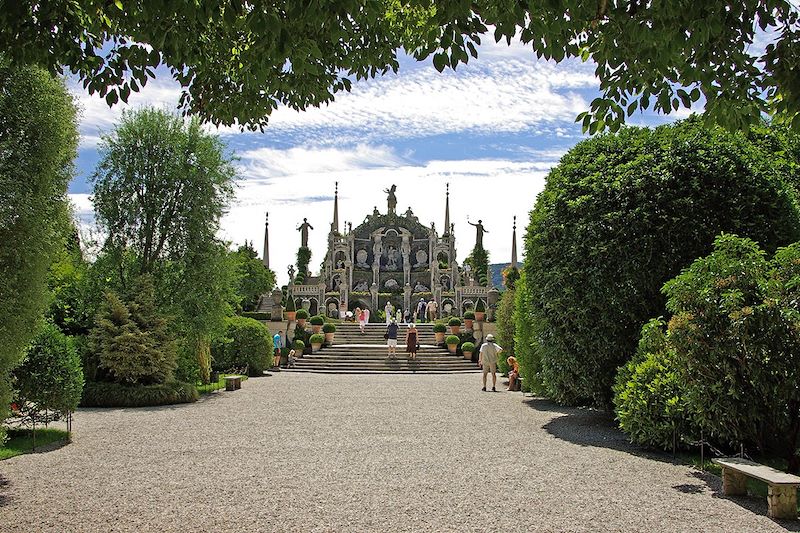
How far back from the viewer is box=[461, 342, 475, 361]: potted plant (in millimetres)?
29125

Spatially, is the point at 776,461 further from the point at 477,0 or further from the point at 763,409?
the point at 477,0

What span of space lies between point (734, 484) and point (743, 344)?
1462 millimetres

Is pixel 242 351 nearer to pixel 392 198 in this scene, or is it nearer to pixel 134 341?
pixel 134 341

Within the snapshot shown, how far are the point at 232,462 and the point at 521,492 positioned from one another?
3605 mm

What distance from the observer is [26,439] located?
400 inches

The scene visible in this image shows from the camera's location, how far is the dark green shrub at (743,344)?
24.6 ft

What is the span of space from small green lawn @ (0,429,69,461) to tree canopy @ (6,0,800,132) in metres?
5.54

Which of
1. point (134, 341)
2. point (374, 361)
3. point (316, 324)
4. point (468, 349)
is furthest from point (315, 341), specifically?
point (134, 341)

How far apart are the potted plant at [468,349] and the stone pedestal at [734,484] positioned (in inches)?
865

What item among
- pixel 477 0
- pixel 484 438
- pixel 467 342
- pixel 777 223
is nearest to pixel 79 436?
pixel 484 438

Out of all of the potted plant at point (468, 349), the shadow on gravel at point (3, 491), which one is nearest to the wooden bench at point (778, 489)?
the shadow on gravel at point (3, 491)

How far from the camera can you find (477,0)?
541 cm

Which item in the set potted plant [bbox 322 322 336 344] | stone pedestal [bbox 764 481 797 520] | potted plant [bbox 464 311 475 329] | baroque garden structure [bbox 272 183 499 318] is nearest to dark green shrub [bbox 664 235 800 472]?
stone pedestal [bbox 764 481 797 520]

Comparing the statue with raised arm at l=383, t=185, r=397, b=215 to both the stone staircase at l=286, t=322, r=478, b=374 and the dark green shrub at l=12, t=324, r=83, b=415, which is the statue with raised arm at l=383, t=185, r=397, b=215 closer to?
the stone staircase at l=286, t=322, r=478, b=374
